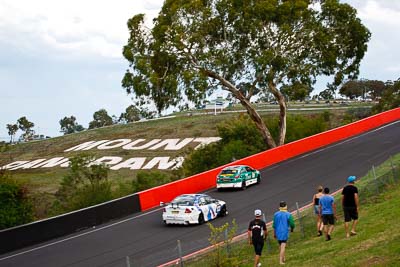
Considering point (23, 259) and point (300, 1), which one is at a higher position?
point (300, 1)

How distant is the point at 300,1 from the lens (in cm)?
4688

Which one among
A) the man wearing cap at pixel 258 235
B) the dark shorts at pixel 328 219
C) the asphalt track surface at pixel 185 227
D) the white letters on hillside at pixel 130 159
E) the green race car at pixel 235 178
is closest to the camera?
the man wearing cap at pixel 258 235

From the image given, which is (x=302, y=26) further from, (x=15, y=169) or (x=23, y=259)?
(x=15, y=169)

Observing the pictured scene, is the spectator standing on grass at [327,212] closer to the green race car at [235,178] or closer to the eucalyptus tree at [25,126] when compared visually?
the green race car at [235,178]

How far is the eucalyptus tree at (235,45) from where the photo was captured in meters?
46.3

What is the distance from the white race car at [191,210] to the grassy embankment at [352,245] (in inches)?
189

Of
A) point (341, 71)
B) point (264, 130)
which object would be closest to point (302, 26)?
point (341, 71)

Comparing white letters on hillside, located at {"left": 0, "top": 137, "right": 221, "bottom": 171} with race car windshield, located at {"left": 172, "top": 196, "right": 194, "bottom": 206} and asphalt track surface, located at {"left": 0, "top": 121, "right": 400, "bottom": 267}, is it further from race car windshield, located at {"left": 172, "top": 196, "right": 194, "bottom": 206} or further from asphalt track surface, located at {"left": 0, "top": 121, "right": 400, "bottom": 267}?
race car windshield, located at {"left": 172, "top": 196, "right": 194, "bottom": 206}

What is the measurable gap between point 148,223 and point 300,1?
27963 mm

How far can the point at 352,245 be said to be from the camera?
13.7 meters

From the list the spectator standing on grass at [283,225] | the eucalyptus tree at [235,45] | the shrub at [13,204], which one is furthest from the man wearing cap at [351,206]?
the eucalyptus tree at [235,45]

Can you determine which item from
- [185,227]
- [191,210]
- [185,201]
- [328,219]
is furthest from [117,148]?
[328,219]

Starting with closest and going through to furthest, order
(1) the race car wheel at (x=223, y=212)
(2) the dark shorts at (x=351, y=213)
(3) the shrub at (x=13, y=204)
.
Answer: (2) the dark shorts at (x=351, y=213) → (1) the race car wheel at (x=223, y=212) → (3) the shrub at (x=13, y=204)

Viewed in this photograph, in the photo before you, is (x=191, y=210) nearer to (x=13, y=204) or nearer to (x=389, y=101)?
(x=13, y=204)
